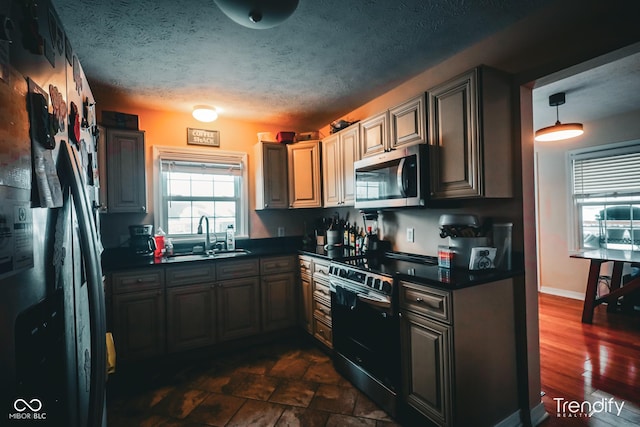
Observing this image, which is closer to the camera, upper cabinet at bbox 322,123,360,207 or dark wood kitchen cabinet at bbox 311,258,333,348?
dark wood kitchen cabinet at bbox 311,258,333,348

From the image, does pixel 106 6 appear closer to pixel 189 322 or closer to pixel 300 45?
pixel 300 45

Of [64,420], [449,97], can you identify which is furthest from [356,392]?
[449,97]

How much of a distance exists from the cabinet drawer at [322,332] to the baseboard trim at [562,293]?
3.85m

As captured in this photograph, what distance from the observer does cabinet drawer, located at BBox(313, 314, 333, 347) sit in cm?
276

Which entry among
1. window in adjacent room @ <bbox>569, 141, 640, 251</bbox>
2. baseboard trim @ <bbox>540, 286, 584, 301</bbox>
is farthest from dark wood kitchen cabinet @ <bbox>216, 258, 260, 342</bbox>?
window in adjacent room @ <bbox>569, 141, 640, 251</bbox>

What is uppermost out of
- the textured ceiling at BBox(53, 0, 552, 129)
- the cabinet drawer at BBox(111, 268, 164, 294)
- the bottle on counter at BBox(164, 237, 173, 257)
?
the textured ceiling at BBox(53, 0, 552, 129)

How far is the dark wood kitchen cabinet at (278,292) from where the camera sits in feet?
10.4

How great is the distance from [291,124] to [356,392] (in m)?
3.04

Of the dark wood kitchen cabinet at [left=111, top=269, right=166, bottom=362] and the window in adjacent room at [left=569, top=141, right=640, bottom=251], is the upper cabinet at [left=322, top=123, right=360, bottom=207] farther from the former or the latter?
the window in adjacent room at [left=569, top=141, right=640, bottom=251]

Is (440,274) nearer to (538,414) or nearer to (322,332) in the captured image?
(538,414)

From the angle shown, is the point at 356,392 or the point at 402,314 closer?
the point at 402,314

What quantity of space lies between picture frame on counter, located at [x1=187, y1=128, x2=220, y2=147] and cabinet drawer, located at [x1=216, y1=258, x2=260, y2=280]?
56.0 inches

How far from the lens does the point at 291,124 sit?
12.9ft

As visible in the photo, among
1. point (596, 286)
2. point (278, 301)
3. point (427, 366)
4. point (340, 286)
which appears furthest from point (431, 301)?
point (596, 286)
